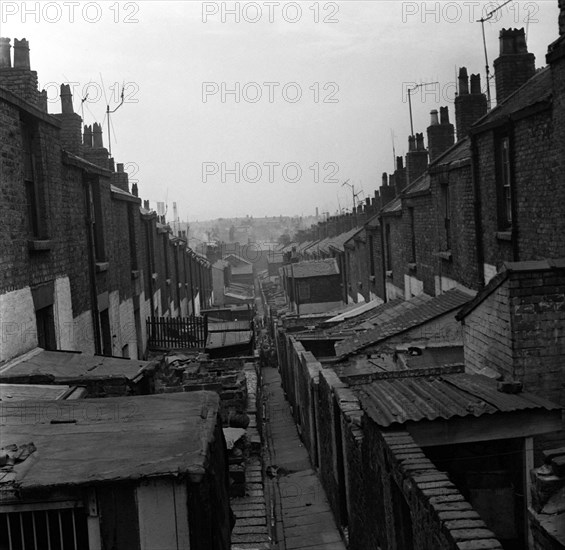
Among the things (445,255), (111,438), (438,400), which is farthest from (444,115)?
(111,438)

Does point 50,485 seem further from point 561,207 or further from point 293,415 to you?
point 293,415

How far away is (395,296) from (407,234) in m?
3.57

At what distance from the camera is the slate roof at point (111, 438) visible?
16.7 feet

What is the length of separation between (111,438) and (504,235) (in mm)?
9135

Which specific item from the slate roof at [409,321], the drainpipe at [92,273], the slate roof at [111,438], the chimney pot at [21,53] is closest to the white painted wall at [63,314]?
the drainpipe at [92,273]

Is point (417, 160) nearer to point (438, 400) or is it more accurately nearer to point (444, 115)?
point (444, 115)

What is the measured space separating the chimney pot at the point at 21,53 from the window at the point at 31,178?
2465mm

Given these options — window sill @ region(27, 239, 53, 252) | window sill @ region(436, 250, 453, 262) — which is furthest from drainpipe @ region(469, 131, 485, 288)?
window sill @ region(27, 239, 53, 252)

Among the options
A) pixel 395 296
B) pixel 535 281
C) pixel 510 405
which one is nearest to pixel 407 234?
pixel 395 296

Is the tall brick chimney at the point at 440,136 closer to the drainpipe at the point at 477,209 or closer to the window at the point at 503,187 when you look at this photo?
the drainpipe at the point at 477,209

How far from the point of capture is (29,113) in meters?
11.5

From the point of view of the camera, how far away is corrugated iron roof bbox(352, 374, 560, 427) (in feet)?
25.3

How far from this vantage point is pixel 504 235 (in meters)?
12.9

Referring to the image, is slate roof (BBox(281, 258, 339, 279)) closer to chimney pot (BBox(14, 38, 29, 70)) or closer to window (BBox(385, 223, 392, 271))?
window (BBox(385, 223, 392, 271))
